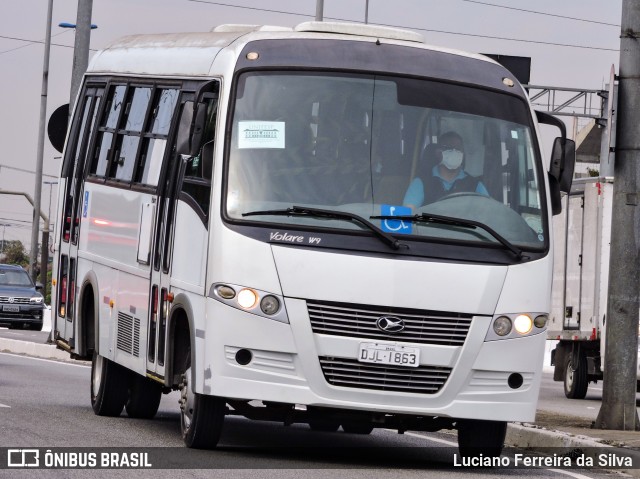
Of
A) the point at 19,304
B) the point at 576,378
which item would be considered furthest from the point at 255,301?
the point at 19,304

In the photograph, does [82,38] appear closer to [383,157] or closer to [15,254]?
[383,157]

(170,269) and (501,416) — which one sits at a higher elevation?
(170,269)

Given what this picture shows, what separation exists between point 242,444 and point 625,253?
498cm

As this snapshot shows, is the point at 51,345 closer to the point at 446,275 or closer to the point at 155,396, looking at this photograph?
the point at 155,396

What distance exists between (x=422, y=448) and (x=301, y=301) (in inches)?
121

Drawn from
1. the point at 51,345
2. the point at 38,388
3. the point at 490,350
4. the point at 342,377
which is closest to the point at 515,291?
the point at 490,350

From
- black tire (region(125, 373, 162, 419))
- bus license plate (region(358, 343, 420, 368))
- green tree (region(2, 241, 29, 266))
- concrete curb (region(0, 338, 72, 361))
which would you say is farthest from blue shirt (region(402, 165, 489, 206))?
green tree (region(2, 241, 29, 266))

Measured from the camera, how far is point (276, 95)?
11.7 metres

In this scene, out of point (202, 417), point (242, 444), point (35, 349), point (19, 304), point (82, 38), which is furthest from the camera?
point (19, 304)

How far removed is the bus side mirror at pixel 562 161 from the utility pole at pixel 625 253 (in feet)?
12.3

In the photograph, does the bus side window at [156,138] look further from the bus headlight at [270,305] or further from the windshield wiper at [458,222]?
the windshield wiper at [458,222]

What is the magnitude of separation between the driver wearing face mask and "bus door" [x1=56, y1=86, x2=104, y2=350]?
4833 millimetres

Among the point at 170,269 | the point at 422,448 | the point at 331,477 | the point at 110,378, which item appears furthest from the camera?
the point at 110,378

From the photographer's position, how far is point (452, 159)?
11.7 meters
